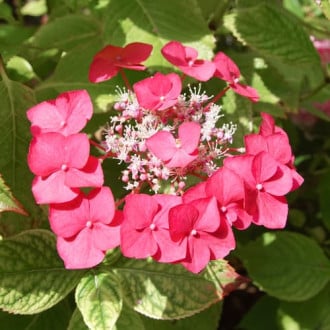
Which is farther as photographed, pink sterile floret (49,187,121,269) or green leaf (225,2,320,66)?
green leaf (225,2,320,66)

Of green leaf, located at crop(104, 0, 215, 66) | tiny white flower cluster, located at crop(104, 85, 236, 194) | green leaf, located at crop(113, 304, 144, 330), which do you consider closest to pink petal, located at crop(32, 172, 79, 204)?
tiny white flower cluster, located at crop(104, 85, 236, 194)

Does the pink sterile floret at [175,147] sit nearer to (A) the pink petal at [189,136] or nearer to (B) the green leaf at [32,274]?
(A) the pink petal at [189,136]

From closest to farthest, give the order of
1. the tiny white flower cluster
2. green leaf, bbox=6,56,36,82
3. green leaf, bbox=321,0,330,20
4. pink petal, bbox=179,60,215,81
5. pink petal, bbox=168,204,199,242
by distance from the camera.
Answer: pink petal, bbox=168,204,199,242, the tiny white flower cluster, pink petal, bbox=179,60,215,81, green leaf, bbox=321,0,330,20, green leaf, bbox=6,56,36,82

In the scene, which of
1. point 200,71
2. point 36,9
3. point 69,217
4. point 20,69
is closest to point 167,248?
point 69,217

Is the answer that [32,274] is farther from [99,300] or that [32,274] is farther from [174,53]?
[174,53]

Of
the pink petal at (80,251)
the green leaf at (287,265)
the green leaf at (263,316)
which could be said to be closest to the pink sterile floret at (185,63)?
the pink petal at (80,251)

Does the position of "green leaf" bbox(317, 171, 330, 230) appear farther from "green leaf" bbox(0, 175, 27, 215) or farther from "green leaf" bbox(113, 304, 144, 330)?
"green leaf" bbox(0, 175, 27, 215)
